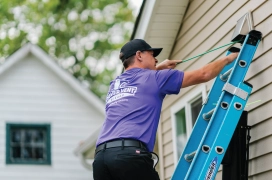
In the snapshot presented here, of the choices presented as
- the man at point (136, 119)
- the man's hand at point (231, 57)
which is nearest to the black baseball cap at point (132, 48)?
the man at point (136, 119)

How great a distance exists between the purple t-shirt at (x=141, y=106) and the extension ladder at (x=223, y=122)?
41 cm

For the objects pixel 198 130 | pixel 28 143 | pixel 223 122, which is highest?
pixel 28 143

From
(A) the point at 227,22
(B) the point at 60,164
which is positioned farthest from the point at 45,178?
(A) the point at 227,22

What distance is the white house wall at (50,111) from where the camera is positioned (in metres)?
17.7

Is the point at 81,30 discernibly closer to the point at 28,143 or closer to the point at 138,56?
the point at 28,143

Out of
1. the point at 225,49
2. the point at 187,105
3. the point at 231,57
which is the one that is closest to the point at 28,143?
the point at 187,105

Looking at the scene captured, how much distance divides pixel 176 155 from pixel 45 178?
30.5 feet

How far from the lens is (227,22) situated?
716 cm

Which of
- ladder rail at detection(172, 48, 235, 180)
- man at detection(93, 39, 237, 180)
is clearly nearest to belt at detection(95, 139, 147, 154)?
man at detection(93, 39, 237, 180)

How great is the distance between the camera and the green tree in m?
28.7

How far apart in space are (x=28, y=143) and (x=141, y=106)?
13385 mm

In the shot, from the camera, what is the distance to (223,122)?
5.63 m

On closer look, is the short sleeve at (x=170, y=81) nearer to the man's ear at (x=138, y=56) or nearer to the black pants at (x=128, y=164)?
the man's ear at (x=138, y=56)

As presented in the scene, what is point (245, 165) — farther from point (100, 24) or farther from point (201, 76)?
point (100, 24)
